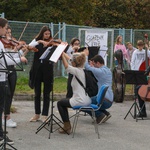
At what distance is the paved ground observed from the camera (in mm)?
7430

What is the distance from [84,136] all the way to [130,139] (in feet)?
2.71

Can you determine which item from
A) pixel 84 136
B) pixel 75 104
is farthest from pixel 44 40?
pixel 84 136

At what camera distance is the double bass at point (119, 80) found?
12883mm

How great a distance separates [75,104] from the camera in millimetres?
8211

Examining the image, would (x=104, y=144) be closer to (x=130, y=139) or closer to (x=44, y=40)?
(x=130, y=139)

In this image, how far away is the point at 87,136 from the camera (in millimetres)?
8211

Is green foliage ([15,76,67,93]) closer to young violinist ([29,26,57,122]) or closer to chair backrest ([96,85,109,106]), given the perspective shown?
young violinist ([29,26,57,122])

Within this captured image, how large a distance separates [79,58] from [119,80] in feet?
16.1

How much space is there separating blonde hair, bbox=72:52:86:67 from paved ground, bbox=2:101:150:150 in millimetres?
1310

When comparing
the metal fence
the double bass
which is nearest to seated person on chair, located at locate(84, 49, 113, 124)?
the double bass

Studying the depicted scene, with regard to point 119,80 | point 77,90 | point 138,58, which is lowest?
point 119,80

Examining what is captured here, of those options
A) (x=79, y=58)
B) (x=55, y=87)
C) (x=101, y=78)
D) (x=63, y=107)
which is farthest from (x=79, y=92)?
(x=55, y=87)

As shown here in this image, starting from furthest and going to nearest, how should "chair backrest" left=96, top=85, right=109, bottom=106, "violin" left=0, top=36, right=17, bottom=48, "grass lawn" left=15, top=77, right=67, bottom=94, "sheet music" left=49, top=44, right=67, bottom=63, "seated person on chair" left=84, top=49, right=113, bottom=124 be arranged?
"grass lawn" left=15, top=77, right=67, bottom=94 < "seated person on chair" left=84, top=49, right=113, bottom=124 < "chair backrest" left=96, top=85, right=109, bottom=106 < "sheet music" left=49, top=44, right=67, bottom=63 < "violin" left=0, top=36, right=17, bottom=48

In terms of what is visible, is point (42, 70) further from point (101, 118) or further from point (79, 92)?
point (101, 118)
